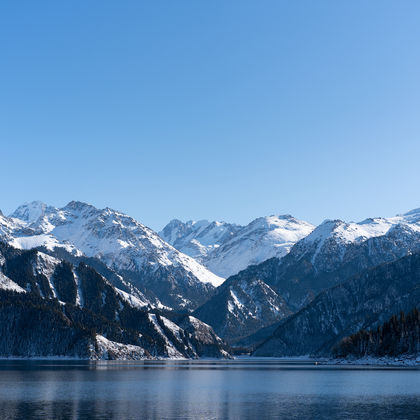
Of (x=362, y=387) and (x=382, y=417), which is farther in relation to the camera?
(x=362, y=387)

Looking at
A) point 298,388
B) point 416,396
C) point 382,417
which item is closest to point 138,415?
point 382,417

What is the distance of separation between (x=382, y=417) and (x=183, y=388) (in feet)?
245

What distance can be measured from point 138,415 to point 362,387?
78.0 m

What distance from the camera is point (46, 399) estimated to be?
5022 inches

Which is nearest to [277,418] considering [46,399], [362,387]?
[46,399]

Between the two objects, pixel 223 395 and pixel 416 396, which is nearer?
pixel 416 396

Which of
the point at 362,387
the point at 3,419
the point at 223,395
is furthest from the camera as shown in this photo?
the point at 362,387

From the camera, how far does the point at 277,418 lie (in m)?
100

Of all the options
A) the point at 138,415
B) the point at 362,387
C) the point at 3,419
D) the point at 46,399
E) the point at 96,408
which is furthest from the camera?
the point at 362,387

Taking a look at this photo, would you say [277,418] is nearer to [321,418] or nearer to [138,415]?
[321,418]

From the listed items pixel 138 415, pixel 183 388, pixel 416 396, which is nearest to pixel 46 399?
pixel 138 415

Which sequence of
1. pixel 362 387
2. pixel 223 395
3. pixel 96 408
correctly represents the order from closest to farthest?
pixel 96 408
pixel 223 395
pixel 362 387

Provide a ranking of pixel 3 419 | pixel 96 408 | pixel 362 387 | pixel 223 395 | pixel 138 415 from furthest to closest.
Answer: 1. pixel 362 387
2. pixel 223 395
3. pixel 96 408
4. pixel 138 415
5. pixel 3 419

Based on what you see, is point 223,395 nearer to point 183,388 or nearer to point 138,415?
point 183,388
